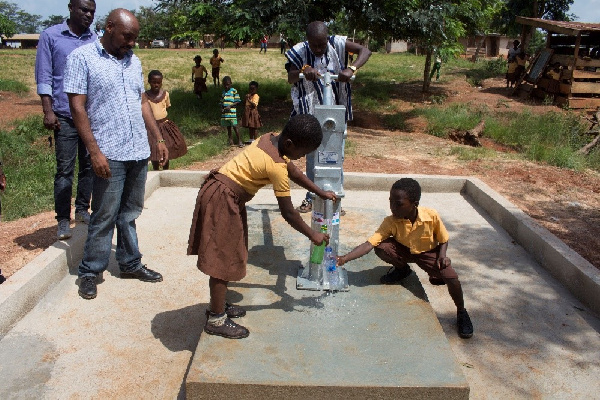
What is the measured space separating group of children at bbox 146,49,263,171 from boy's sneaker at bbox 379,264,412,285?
173 centimetres

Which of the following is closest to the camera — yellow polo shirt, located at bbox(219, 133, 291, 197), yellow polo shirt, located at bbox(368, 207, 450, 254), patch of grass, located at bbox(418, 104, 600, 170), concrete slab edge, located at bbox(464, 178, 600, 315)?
yellow polo shirt, located at bbox(219, 133, 291, 197)

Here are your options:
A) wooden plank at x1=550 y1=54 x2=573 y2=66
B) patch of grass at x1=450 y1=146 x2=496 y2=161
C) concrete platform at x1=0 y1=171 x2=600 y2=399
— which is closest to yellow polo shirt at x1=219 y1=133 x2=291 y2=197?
concrete platform at x1=0 y1=171 x2=600 y2=399

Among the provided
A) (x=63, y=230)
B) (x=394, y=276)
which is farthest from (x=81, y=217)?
(x=394, y=276)

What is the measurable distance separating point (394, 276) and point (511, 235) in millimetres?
1808

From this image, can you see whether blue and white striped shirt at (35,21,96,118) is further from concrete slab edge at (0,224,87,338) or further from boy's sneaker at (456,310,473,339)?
boy's sneaker at (456,310,473,339)

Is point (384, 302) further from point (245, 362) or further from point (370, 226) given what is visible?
point (370, 226)

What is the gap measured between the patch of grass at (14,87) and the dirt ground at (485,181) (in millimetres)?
11951

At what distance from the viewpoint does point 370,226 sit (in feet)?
14.9

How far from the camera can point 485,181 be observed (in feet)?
20.9

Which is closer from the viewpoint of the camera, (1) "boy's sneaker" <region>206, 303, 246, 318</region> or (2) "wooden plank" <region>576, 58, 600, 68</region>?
(1) "boy's sneaker" <region>206, 303, 246, 318</region>

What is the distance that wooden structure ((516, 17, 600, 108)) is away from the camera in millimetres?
13773

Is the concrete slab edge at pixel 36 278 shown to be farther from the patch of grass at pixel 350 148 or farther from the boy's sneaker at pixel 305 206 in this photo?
the patch of grass at pixel 350 148

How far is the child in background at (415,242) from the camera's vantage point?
9.86ft

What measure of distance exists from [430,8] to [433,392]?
10.7 meters
